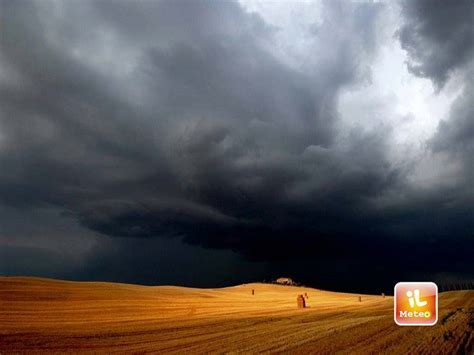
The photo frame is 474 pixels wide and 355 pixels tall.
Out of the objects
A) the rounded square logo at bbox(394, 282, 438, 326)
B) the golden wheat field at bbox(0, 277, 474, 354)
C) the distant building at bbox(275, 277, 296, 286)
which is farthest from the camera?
the distant building at bbox(275, 277, 296, 286)

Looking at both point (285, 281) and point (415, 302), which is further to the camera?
point (285, 281)

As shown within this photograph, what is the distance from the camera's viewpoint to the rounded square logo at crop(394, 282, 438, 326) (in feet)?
43.3

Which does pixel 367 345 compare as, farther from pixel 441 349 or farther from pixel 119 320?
pixel 119 320

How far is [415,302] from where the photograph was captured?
44.3ft

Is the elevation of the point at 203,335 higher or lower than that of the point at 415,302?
lower

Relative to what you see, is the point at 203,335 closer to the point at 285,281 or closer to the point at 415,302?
the point at 415,302

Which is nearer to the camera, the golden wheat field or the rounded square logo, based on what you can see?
the rounded square logo

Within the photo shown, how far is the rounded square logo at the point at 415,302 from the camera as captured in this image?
13195 mm

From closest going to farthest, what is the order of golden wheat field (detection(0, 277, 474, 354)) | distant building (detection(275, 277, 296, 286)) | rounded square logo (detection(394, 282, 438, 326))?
rounded square logo (detection(394, 282, 438, 326)) < golden wheat field (detection(0, 277, 474, 354)) < distant building (detection(275, 277, 296, 286))

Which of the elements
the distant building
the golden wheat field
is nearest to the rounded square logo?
the golden wheat field

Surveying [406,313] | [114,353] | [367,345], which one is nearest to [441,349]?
[367,345]

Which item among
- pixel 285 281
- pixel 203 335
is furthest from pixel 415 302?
pixel 285 281

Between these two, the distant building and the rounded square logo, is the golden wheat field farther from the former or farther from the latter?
the distant building

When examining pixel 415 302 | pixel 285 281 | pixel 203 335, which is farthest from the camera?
pixel 285 281
